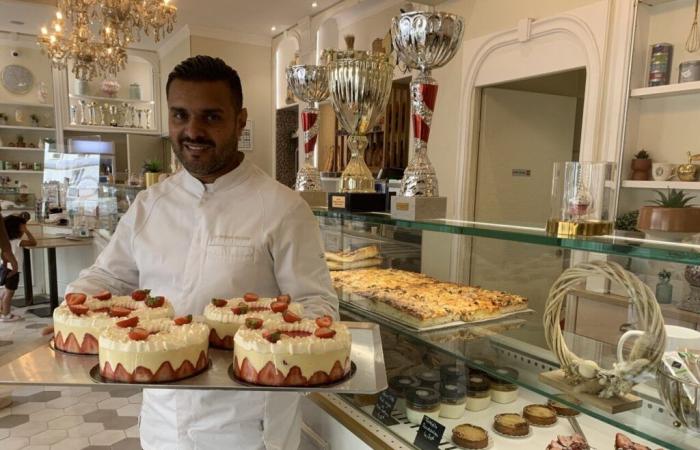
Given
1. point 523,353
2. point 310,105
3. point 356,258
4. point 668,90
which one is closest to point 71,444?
point 356,258

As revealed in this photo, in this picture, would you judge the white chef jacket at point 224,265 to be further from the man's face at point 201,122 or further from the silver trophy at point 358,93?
the silver trophy at point 358,93

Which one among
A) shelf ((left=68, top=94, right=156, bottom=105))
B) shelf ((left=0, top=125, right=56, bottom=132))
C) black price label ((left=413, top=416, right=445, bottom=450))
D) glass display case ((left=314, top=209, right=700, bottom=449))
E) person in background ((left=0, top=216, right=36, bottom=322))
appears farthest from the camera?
shelf ((left=68, top=94, right=156, bottom=105))

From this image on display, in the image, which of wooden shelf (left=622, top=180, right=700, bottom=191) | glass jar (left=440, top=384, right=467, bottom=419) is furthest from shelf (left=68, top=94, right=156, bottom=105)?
glass jar (left=440, top=384, right=467, bottom=419)

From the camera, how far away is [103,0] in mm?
4602

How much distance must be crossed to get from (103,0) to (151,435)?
437 cm

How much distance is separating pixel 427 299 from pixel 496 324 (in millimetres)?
292

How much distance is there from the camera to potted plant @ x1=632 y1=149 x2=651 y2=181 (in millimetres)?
3375

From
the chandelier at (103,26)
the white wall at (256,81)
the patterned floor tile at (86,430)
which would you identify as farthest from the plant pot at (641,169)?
the white wall at (256,81)

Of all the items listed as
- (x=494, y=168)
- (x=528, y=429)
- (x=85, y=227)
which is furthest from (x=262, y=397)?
(x=85, y=227)

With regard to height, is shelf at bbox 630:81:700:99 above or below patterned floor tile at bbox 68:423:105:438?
above

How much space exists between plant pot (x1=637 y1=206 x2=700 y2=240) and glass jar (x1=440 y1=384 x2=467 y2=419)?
997mm

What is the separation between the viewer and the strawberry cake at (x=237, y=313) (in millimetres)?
1399

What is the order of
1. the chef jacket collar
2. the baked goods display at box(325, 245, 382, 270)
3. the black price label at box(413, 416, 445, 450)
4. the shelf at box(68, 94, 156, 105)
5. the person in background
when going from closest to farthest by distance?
the chef jacket collar → the black price label at box(413, 416, 445, 450) → the baked goods display at box(325, 245, 382, 270) → the person in background → the shelf at box(68, 94, 156, 105)

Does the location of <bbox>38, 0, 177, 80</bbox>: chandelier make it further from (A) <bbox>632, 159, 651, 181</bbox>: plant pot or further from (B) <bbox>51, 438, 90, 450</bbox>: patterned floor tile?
(A) <bbox>632, 159, 651, 181</bbox>: plant pot
